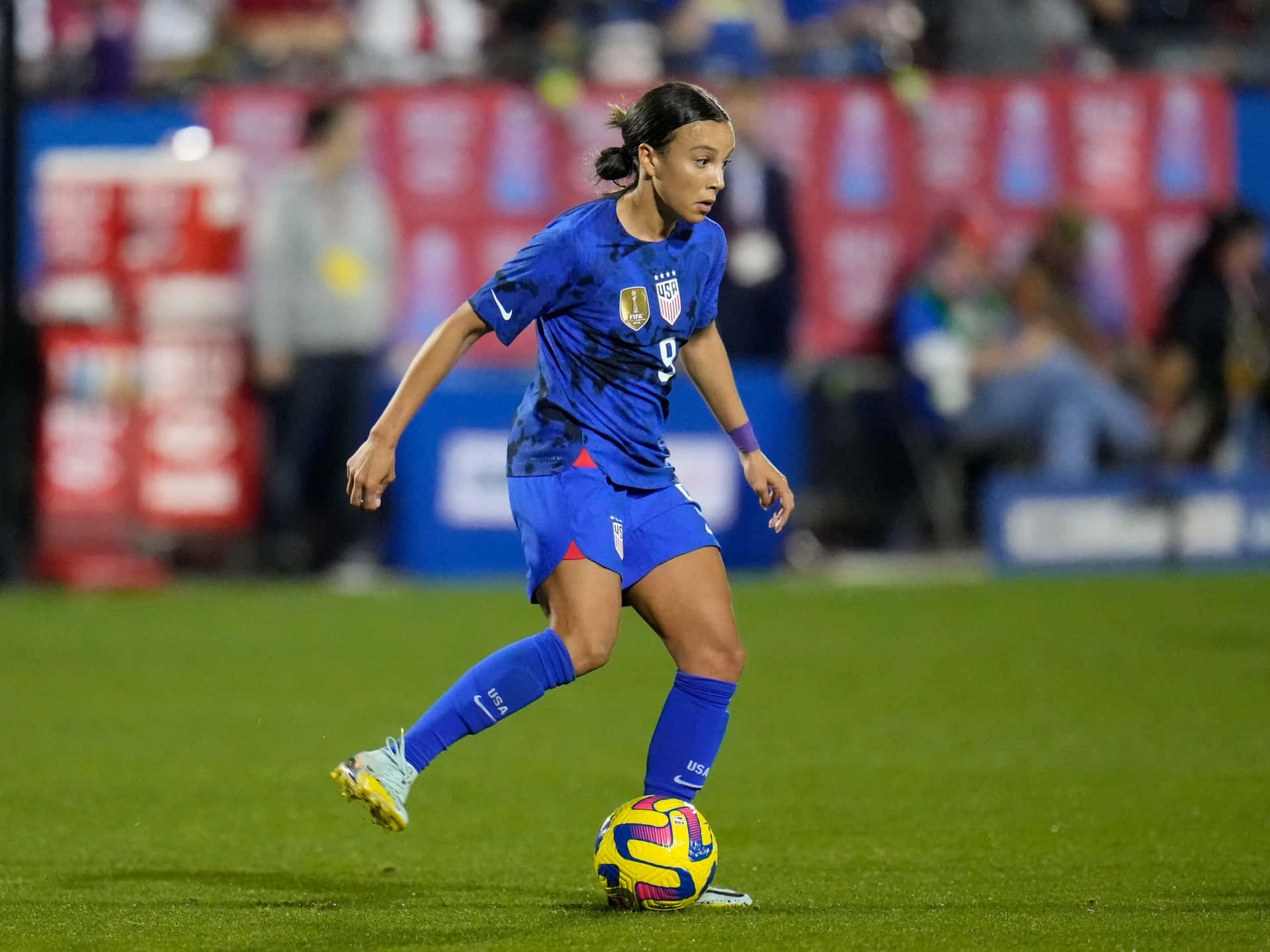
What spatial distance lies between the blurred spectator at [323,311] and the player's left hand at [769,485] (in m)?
7.78

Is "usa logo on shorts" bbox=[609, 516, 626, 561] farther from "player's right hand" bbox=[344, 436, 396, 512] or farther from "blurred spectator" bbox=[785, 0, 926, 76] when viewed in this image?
"blurred spectator" bbox=[785, 0, 926, 76]

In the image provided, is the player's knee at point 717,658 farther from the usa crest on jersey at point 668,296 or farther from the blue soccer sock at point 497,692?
the usa crest on jersey at point 668,296

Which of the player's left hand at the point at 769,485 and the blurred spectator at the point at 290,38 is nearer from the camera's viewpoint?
the player's left hand at the point at 769,485

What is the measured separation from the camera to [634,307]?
5.16 metres

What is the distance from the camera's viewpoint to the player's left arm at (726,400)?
5.46 metres

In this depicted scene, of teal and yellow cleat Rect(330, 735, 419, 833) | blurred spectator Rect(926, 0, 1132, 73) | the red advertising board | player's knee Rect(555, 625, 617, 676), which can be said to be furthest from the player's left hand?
blurred spectator Rect(926, 0, 1132, 73)

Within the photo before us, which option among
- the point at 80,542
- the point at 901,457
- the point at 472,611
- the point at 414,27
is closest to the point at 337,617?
the point at 472,611

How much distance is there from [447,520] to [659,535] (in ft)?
25.9

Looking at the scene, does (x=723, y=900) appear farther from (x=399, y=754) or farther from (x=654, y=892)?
(x=399, y=754)

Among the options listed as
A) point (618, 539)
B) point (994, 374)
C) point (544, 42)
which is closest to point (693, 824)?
point (618, 539)

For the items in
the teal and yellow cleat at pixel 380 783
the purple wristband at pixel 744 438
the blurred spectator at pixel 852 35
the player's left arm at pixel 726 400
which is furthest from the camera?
the blurred spectator at pixel 852 35

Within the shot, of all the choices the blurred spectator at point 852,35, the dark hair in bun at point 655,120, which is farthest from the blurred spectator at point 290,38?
the dark hair in bun at point 655,120

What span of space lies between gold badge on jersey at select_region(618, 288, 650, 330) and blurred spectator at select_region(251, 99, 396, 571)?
8088mm

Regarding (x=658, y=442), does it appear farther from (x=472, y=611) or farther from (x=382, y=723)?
(x=472, y=611)
